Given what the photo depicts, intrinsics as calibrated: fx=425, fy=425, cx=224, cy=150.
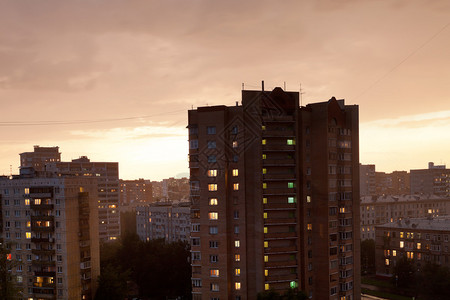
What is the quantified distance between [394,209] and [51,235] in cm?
11776

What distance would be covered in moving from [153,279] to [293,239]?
45.1 metres

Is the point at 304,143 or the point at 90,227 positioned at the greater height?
the point at 304,143

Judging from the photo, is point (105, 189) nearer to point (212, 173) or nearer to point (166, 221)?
point (166, 221)

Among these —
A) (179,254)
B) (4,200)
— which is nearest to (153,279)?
(179,254)

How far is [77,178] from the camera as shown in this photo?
86312 mm

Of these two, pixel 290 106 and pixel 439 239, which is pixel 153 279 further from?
pixel 439 239

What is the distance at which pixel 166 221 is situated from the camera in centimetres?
14662

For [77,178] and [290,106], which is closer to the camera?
[290,106]

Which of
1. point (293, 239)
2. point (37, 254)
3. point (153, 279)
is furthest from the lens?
point (153, 279)

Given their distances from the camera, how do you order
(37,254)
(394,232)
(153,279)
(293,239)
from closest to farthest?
1. (293,239)
2. (37,254)
3. (153,279)
4. (394,232)

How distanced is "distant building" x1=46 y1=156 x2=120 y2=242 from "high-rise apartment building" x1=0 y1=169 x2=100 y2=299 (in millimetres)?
82706

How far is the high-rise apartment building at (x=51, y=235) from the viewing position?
3226 inches

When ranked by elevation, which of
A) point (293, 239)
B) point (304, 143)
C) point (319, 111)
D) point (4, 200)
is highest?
point (319, 111)

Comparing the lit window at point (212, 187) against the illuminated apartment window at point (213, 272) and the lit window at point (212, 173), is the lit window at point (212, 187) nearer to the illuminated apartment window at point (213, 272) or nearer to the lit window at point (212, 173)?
the lit window at point (212, 173)
